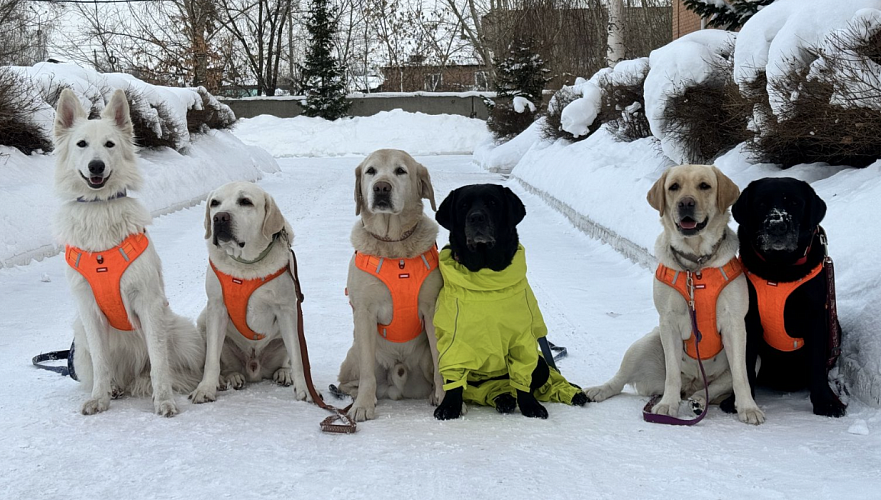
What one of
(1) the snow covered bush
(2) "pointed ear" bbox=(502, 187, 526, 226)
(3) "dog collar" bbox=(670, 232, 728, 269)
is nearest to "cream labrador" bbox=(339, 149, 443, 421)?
(2) "pointed ear" bbox=(502, 187, 526, 226)

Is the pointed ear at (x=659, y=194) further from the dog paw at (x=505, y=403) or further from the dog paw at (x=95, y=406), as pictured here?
the dog paw at (x=95, y=406)

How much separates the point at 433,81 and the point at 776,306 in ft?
138

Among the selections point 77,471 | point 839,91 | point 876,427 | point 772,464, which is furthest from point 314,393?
point 839,91

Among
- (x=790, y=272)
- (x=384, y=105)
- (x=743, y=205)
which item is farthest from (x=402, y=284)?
(x=384, y=105)

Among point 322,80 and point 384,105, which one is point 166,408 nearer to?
point 322,80

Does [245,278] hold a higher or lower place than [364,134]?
lower

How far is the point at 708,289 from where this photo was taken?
3.72m

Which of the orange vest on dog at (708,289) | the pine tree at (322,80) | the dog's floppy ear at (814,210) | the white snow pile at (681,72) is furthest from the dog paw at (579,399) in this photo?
the pine tree at (322,80)

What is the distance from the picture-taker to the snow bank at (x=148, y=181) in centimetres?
789

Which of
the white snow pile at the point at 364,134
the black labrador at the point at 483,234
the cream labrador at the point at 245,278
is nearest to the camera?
the black labrador at the point at 483,234

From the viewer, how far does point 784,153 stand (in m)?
6.65

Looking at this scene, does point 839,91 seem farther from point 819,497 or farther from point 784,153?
point 819,497

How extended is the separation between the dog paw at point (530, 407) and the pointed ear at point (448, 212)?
0.97 m

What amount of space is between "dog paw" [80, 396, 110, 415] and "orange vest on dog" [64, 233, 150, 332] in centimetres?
47
